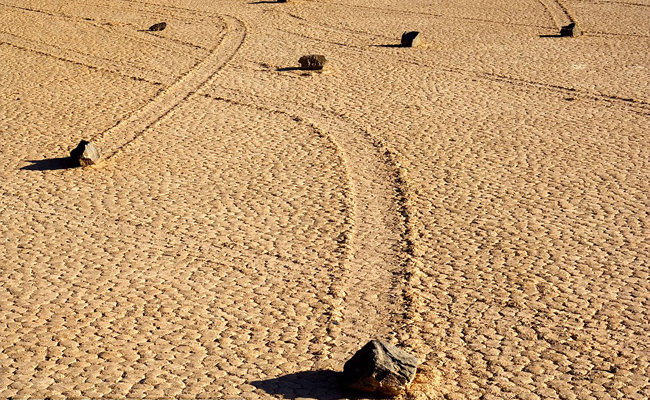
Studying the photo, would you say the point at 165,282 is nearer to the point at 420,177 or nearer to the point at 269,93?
the point at 420,177

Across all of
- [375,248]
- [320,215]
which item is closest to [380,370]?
[375,248]

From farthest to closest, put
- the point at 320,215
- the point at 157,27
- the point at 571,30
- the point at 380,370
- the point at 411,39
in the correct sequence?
the point at 157,27, the point at 571,30, the point at 411,39, the point at 320,215, the point at 380,370

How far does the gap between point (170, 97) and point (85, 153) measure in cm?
353

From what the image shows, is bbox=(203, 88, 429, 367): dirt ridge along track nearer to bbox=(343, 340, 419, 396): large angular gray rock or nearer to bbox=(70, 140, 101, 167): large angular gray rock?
bbox=(343, 340, 419, 396): large angular gray rock

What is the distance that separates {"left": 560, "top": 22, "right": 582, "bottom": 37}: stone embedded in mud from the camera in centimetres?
1920

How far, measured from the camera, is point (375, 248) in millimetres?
9617

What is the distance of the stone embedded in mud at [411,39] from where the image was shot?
1839cm

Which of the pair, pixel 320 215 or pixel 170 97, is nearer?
pixel 320 215

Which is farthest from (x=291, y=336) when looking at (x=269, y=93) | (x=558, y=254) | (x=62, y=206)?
(x=269, y=93)

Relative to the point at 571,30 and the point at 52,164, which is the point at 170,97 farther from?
the point at 571,30

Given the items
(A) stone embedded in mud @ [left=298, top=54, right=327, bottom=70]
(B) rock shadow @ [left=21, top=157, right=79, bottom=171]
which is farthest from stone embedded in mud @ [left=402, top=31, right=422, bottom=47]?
(B) rock shadow @ [left=21, top=157, right=79, bottom=171]

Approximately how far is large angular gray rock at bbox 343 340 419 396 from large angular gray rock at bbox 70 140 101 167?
6170 millimetres

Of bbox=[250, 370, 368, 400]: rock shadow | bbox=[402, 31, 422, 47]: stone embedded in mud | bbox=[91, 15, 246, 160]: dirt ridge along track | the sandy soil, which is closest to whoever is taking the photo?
bbox=[250, 370, 368, 400]: rock shadow

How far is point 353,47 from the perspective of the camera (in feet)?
60.6
